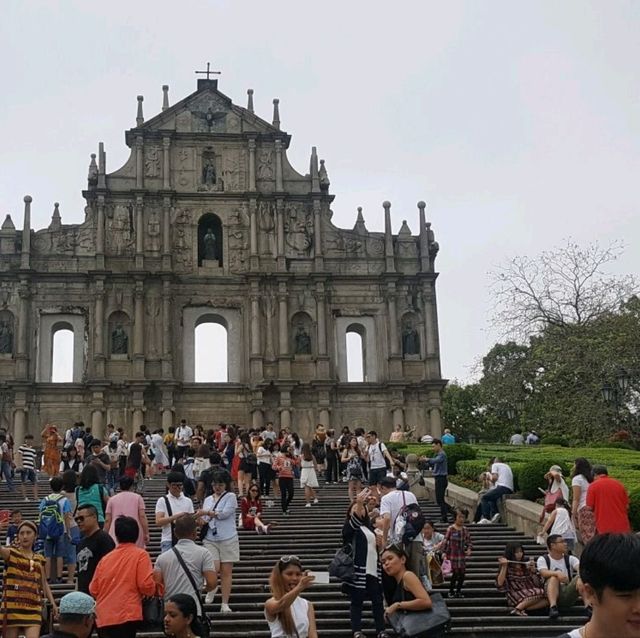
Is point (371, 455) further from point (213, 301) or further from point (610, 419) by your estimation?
point (213, 301)

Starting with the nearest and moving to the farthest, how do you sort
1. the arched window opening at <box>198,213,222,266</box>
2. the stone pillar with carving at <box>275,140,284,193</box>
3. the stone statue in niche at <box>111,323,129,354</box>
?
the stone statue in niche at <box>111,323,129,354</box> → the arched window opening at <box>198,213,222,266</box> → the stone pillar with carving at <box>275,140,284,193</box>

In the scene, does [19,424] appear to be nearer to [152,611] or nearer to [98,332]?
[98,332]

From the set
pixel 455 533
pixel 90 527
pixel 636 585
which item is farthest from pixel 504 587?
pixel 636 585

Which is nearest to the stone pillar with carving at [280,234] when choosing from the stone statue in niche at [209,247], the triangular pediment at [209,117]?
the stone statue in niche at [209,247]

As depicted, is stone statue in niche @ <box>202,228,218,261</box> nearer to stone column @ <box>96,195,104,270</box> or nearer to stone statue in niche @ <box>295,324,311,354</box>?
stone column @ <box>96,195,104,270</box>

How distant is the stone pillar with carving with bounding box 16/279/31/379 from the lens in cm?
3681

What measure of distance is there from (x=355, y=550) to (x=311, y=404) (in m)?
27.9


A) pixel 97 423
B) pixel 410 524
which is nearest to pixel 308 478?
pixel 410 524

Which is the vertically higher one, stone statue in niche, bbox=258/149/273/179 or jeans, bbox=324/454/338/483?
stone statue in niche, bbox=258/149/273/179

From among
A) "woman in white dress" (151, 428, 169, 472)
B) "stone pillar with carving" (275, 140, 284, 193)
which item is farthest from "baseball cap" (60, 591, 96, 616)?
"stone pillar with carving" (275, 140, 284, 193)

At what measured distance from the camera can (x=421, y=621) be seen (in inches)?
311

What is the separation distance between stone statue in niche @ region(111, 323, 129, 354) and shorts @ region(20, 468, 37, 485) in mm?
14707

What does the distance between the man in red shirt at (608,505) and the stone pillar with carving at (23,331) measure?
1146 inches

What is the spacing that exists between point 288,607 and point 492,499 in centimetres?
1165
